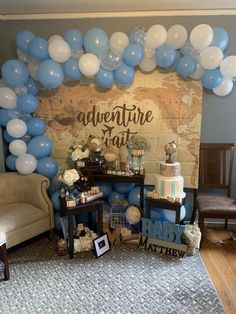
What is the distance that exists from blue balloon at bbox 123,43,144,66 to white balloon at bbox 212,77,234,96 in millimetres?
850

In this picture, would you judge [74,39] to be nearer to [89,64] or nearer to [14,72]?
[89,64]

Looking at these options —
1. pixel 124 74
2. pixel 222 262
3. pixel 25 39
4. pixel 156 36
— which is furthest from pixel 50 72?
pixel 222 262

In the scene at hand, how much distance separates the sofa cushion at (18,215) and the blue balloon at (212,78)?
2048 mm

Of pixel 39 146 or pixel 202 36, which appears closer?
pixel 202 36

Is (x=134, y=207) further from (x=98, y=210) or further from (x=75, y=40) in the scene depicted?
(x=75, y=40)

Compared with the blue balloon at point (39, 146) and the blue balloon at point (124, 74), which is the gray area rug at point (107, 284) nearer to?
the blue balloon at point (39, 146)

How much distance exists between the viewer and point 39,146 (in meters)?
2.88

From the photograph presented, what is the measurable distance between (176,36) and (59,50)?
1.10 metres

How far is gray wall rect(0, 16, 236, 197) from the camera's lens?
9.50 ft

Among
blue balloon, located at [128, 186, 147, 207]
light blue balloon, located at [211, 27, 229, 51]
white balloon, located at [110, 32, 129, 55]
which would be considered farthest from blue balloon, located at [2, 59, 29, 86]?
light blue balloon, located at [211, 27, 229, 51]

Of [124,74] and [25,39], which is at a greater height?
[25,39]

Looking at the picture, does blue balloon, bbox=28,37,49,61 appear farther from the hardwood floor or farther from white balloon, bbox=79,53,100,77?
the hardwood floor

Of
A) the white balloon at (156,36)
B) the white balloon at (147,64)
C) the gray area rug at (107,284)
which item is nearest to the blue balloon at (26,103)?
the white balloon at (147,64)

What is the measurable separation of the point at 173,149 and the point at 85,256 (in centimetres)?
130
